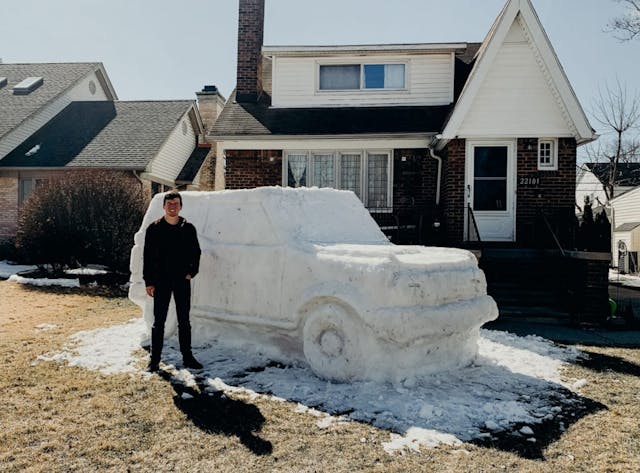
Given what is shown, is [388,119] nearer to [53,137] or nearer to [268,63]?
[268,63]

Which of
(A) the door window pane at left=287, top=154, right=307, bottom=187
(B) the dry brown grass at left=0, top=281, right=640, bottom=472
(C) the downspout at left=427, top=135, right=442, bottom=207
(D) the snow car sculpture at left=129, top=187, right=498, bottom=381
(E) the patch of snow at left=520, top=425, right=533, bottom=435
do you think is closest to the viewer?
(B) the dry brown grass at left=0, top=281, right=640, bottom=472

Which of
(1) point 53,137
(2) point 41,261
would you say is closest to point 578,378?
(2) point 41,261

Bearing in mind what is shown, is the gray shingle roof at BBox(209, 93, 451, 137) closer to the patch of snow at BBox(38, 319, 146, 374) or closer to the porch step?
the porch step

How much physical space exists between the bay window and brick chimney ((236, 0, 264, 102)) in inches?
109

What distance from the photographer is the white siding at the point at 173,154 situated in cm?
1867

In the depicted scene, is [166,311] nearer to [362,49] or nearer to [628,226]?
[362,49]

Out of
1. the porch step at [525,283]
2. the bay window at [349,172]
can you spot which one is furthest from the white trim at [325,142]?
the porch step at [525,283]

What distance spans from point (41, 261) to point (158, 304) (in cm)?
952

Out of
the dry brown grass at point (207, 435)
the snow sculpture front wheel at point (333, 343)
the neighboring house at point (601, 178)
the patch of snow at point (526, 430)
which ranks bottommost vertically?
the patch of snow at point (526, 430)

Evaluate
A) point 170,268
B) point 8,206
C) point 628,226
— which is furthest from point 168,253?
point 628,226

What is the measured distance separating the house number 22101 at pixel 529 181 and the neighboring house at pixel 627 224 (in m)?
13.0

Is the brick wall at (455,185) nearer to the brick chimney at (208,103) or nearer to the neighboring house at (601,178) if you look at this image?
the brick chimney at (208,103)

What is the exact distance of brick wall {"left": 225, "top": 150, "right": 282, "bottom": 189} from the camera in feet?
42.2

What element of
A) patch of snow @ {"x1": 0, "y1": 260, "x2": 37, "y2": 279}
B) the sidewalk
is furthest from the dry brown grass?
patch of snow @ {"x1": 0, "y1": 260, "x2": 37, "y2": 279}
